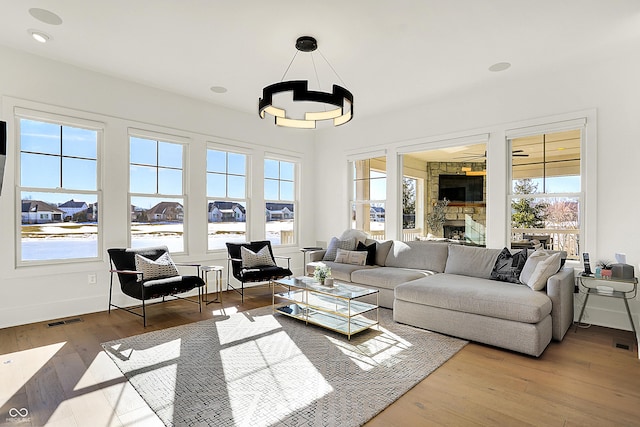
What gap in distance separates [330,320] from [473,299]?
1427 millimetres

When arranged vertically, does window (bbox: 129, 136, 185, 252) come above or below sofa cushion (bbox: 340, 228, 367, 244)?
above

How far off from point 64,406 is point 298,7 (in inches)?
131

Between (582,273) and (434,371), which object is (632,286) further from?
(434,371)

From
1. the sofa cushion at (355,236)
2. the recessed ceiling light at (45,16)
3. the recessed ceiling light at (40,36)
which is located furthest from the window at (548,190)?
the recessed ceiling light at (40,36)

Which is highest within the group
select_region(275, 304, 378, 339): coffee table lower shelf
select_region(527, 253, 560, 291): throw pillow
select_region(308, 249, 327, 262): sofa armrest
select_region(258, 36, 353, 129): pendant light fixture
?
select_region(258, 36, 353, 129): pendant light fixture

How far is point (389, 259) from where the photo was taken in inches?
208

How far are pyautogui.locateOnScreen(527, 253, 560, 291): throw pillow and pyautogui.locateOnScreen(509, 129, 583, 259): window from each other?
1000 millimetres

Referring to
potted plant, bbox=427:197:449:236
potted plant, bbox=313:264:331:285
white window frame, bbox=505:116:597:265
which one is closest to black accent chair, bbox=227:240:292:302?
potted plant, bbox=313:264:331:285

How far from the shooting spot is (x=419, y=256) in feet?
16.3

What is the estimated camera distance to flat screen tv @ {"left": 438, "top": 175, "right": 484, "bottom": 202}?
17.4ft

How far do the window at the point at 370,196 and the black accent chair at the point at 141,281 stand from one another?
10.3 ft

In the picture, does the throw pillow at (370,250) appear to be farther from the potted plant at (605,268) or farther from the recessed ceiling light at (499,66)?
the recessed ceiling light at (499,66)

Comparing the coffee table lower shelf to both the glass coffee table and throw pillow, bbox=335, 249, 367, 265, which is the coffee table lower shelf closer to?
the glass coffee table

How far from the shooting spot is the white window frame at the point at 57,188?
3.86 meters
